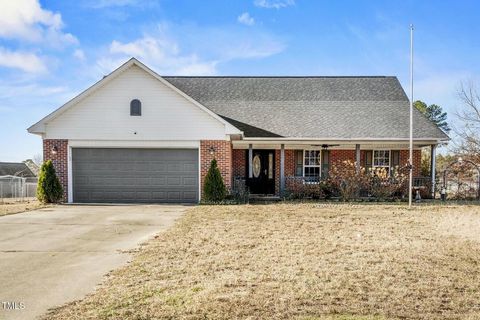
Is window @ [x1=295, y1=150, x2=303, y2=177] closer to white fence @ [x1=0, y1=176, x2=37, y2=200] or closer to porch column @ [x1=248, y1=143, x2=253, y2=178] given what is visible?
porch column @ [x1=248, y1=143, x2=253, y2=178]

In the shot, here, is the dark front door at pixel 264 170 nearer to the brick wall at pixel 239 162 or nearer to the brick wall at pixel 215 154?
the brick wall at pixel 239 162

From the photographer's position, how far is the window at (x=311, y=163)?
19156 mm

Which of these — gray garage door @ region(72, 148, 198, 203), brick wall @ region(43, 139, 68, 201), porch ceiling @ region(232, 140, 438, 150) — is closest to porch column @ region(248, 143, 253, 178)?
porch ceiling @ region(232, 140, 438, 150)

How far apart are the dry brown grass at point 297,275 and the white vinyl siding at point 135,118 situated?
6.60m

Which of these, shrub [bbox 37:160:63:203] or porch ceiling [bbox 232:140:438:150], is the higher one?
porch ceiling [bbox 232:140:438:150]

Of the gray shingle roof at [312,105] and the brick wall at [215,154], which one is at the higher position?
the gray shingle roof at [312,105]

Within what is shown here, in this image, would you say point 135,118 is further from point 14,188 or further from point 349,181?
point 14,188

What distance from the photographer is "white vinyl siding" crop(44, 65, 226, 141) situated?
16.0 metres

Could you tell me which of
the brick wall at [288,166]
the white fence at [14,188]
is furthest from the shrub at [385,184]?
the white fence at [14,188]

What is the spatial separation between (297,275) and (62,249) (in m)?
4.73

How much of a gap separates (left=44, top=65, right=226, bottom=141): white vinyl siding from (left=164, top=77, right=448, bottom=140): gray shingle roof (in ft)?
9.08

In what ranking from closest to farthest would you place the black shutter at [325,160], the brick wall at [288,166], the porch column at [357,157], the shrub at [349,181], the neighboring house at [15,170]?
the shrub at [349,181] < the porch column at [357,157] < the brick wall at [288,166] < the black shutter at [325,160] < the neighboring house at [15,170]

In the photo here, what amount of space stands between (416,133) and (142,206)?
40.3 ft

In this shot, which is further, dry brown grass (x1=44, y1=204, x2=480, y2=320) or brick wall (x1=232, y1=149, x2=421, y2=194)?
brick wall (x1=232, y1=149, x2=421, y2=194)
